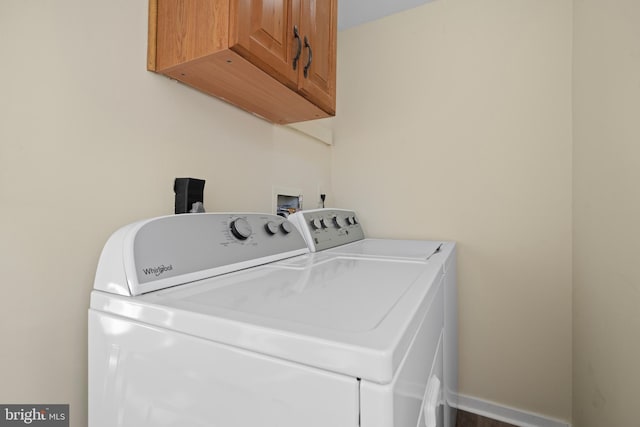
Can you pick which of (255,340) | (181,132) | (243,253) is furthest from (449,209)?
(255,340)

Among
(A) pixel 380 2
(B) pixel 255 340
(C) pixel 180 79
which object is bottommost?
(B) pixel 255 340

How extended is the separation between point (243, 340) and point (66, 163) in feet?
2.22

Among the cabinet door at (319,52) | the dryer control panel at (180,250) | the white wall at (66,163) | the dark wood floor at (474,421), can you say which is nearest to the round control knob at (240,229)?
the dryer control panel at (180,250)

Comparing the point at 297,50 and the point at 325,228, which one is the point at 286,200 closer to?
the point at 325,228

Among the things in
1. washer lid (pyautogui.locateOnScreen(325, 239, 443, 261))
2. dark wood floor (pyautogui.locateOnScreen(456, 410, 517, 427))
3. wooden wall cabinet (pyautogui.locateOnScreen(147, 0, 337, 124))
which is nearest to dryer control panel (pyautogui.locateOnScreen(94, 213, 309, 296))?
washer lid (pyautogui.locateOnScreen(325, 239, 443, 261))

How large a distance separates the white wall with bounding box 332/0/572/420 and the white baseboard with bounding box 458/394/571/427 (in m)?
0.04

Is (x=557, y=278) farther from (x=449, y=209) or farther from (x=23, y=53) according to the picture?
(x=23, y=53)

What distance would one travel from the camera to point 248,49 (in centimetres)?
80

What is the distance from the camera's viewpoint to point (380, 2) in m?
1.74

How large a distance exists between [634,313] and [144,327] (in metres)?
1.22

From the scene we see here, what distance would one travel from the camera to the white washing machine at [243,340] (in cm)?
35

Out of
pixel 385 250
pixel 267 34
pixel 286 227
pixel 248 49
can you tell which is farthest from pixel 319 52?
pixel 385 250

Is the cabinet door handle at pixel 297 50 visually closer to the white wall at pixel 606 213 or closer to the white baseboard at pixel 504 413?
the white wall at pixel 606 213

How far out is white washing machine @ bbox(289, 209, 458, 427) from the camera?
3.35 ft
